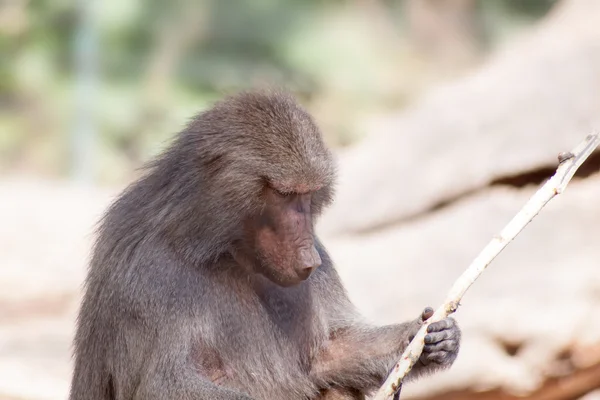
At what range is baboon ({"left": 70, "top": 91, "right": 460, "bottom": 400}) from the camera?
3.49 metres

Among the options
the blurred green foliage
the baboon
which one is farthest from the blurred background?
the baboon

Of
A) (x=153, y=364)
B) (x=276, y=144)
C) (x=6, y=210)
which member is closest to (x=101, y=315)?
(x=153, y=364)

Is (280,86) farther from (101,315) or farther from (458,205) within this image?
(458,205)

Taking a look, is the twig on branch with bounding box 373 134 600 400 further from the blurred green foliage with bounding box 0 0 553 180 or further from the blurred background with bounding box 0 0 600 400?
the blurred green foliage with bounding box 0 0 553 180

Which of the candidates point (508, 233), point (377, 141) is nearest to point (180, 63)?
point (377, 141)

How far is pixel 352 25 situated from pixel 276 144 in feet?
45.7

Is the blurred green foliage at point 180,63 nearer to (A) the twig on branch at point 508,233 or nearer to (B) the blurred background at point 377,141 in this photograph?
(B) the blurred background at point 377,141

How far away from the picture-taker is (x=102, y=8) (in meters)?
15.9

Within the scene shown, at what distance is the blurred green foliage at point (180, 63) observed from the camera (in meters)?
15.5

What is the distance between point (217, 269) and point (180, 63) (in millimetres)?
13069

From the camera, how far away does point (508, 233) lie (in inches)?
126

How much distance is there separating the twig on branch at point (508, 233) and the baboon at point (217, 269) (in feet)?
1.09

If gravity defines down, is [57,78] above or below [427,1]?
below

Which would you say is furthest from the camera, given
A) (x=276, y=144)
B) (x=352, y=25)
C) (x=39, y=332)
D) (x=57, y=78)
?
(x=352, y=25)
